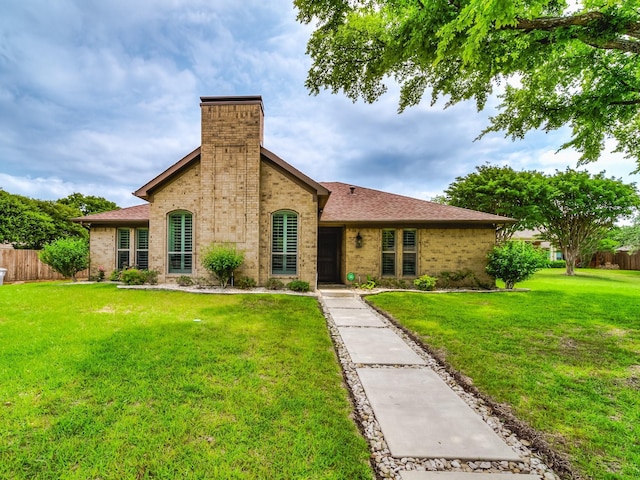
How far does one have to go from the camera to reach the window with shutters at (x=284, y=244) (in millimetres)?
10930

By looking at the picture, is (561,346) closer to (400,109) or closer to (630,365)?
(630,365)

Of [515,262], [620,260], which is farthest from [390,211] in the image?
[620,260]

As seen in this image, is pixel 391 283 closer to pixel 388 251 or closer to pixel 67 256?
pixel 388 251

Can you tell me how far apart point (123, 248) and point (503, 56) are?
15354mm

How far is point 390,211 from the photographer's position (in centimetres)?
1323

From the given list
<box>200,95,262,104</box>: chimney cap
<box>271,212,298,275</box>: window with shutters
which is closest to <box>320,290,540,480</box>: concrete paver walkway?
<box>271,212,298,275</box>: window with shutters

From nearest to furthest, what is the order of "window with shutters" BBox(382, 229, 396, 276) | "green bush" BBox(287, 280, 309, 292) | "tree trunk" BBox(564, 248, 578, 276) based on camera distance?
"green bush" BBox(287, 280, 309, 292)
"window with shutters" BBox(382, 229, 396, 276)
"tree trunk" BBox(564, 248, 578, 276)

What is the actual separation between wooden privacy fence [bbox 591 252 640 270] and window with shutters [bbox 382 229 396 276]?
31896 millimetres

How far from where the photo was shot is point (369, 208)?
13734 mm

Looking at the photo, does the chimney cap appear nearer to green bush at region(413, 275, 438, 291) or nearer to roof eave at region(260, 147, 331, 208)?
roof eave at region(260, 147, 331, 208)

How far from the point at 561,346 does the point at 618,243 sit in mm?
33171

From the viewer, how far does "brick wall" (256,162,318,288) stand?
35.5 feet

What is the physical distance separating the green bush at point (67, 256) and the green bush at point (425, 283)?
15.1m

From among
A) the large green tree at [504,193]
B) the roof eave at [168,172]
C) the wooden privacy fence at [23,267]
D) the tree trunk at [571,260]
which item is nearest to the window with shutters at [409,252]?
the roof eave at [168,172]
